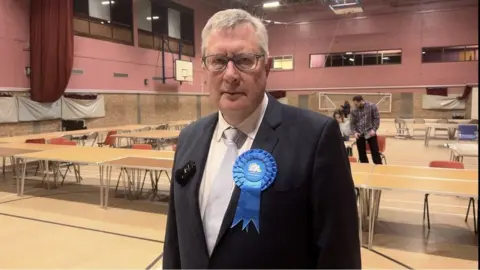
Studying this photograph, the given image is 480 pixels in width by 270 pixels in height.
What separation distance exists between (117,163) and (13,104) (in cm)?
688

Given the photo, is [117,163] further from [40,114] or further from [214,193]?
[40,114]

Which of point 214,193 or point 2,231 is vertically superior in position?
point 214,193

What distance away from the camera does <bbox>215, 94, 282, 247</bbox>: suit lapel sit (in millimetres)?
1054

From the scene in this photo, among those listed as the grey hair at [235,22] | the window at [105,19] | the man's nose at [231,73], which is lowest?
the man's nose at [231,73]

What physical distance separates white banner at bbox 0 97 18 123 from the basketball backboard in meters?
6.64

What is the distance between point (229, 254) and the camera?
3.47 ft

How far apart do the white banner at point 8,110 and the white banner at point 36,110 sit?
0.13 metres

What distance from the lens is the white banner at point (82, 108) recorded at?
11377mm

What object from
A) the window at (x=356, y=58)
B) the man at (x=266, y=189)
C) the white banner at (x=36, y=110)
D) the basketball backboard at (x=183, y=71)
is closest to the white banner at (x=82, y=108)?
the white banner at (x=36, y=110)

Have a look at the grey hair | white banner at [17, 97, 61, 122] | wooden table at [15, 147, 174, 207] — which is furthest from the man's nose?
white banner at [17, 97, 61, 122]

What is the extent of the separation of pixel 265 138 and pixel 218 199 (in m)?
0.23

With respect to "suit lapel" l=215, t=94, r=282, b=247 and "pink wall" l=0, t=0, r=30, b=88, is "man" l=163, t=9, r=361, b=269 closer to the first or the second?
"suit lapel" l=215, t=94, r=282, b=247

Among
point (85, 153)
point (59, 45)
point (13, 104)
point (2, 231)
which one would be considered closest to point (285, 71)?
point (59, 45)

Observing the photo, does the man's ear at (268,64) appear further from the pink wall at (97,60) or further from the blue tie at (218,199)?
the pink wall at (97,60)
